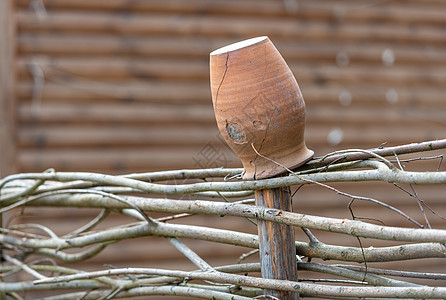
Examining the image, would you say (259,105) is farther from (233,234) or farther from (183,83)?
(183,83)

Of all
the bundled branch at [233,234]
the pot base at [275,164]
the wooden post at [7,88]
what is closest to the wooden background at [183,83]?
the wooden post at [7,88]

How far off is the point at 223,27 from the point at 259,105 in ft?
9.75

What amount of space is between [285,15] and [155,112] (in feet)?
3.91

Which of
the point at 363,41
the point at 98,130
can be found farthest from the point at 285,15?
the point at 98,130

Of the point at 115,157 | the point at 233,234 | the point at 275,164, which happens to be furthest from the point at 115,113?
the point at 275,164

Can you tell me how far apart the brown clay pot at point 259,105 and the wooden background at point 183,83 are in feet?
7.16

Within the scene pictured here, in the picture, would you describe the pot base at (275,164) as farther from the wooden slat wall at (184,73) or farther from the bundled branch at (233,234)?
the wooden slat wall at (184,73)

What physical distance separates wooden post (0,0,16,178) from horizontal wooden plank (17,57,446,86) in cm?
9

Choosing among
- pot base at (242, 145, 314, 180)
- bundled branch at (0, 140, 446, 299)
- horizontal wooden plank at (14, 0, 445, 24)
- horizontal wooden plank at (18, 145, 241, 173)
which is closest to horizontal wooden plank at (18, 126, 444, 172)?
horizontal wooden plank at (18, 145, 241, 173)

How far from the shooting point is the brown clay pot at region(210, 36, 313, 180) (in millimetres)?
902

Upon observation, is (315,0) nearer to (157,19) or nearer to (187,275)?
(157,19)

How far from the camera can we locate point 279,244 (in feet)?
3.12

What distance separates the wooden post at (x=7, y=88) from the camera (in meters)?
3.28

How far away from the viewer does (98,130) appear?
3539 millimetres
